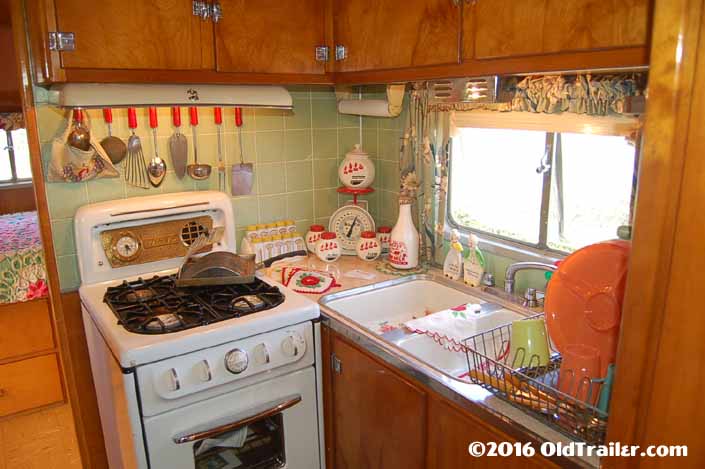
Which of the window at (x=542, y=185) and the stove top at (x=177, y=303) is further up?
the window at (x=542, y=185)

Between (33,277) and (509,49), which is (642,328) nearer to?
(509,49)

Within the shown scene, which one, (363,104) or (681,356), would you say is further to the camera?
(363,104)

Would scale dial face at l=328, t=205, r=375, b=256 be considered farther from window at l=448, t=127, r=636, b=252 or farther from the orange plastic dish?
the orange plastic dish

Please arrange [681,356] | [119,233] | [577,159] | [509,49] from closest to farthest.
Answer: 1. [681,356]
2. [509,49]
3. [577,159]
4. [119,233]

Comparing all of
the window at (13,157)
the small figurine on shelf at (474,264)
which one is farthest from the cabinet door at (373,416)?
the window at (13,157)

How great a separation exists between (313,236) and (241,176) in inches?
15.3

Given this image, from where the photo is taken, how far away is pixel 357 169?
2332 mm

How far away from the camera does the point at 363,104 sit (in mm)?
2223

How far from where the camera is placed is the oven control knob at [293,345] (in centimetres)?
175

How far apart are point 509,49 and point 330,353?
1072mm

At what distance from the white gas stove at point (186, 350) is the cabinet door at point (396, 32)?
763mm

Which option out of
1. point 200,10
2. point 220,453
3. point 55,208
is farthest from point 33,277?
point 200,10

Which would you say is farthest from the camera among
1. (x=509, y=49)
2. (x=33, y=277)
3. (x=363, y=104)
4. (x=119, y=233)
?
(x=33, y=277)

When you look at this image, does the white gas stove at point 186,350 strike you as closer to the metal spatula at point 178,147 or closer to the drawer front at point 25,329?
the metal spatula at point 178,147
